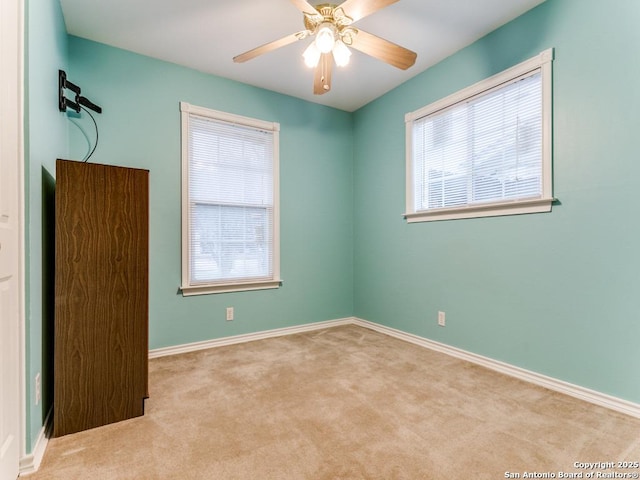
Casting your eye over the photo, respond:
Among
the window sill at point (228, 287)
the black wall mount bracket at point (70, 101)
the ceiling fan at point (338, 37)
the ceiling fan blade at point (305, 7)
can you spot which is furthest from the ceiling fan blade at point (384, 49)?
the window sill at point (228, 287)

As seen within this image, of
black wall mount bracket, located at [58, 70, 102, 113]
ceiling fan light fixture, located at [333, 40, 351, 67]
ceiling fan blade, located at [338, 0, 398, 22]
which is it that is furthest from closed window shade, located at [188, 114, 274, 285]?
ceiling fan blade, located at [338, 0, 398, 22]

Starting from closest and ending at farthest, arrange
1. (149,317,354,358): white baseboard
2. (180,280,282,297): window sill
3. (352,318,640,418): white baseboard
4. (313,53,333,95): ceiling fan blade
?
1. (352,318,640,418): white baseboard
2. (313,53,333,95): ceiling fan blade
3. (149,317,354,358): white baseboard
4. (180,280,282,297): window sill

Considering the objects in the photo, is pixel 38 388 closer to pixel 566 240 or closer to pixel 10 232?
pixel 10 232

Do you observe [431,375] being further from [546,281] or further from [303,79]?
[303,79]

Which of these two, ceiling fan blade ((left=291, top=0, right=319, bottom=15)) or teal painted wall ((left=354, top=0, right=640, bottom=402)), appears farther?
teal painted wall ((left=354, top=0, right=640, bottom=402))

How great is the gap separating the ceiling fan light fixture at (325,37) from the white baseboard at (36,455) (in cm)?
248

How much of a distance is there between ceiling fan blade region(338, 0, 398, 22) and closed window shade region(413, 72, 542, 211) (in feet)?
4.47

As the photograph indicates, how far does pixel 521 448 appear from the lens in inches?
61.5

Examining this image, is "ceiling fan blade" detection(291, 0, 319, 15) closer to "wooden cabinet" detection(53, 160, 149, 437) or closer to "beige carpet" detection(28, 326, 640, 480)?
"wooden cabinet" detection(53, 160, 149, 437)

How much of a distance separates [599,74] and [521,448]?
88.3 inches

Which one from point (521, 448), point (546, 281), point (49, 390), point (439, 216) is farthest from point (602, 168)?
point (49, 390)

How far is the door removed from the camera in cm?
121

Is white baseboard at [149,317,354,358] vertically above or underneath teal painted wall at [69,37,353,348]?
underneath

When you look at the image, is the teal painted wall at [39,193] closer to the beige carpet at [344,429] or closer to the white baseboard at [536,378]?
the beige carpet at [344,429]
